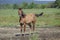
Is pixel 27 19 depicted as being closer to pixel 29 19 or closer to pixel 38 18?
pixel 29 19

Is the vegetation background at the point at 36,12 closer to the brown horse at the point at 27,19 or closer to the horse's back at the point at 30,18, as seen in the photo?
the brown horse at the point at 27,19

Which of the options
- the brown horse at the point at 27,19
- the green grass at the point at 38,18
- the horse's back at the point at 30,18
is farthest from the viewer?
the green grass at the point at 38,18

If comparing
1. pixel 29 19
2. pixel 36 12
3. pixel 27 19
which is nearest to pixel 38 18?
pixel 36 12

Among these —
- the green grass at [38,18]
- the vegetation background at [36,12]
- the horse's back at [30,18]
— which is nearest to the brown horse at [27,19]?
Result: the horse's back at [30,18]

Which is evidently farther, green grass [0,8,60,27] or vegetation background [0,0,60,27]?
vegetation background [0,0,60,27]

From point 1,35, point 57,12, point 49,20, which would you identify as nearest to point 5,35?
point 1,35

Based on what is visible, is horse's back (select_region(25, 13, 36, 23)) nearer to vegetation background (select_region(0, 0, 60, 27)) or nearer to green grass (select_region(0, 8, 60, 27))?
vegetation background (select_region(0, 0, 60, 27))

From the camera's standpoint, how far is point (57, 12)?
15953mm

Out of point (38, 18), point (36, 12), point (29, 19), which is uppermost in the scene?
point (29, 19)

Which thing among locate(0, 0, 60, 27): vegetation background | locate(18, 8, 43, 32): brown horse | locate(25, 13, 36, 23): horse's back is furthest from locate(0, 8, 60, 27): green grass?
locate(25, 13, 36, 23): horse's back

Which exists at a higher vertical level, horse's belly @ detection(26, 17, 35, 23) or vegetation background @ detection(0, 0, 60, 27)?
horse's belly @ detection(26, 17, 35, 23)

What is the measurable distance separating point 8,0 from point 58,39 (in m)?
6.99

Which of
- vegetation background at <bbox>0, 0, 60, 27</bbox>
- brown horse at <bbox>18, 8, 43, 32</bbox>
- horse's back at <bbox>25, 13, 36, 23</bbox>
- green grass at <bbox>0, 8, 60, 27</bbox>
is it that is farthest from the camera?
vegetation background at <bbox>0, 0, 60, 27</bbox>

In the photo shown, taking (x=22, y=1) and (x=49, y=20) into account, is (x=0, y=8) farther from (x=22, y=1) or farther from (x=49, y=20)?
(x=49, y=20)
